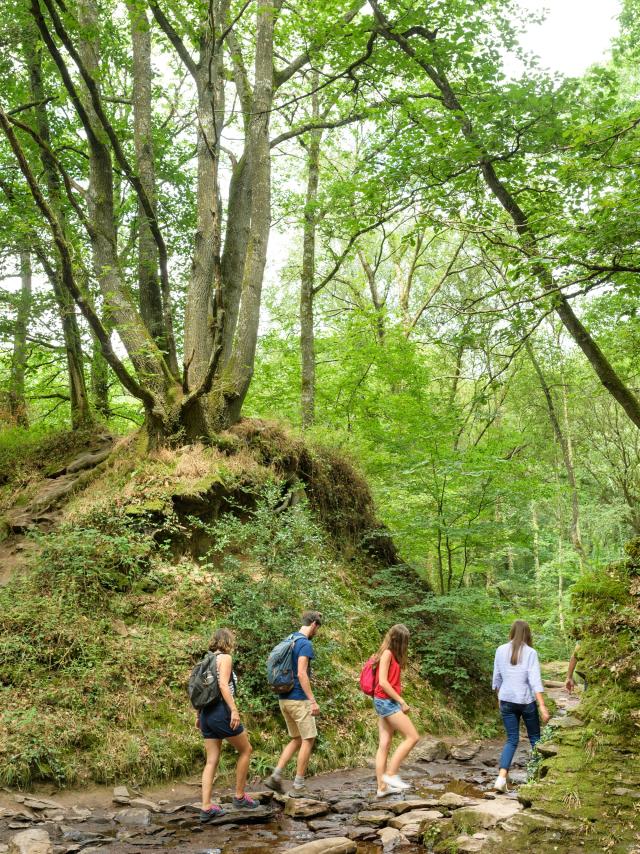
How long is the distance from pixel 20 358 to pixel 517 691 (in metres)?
11.9

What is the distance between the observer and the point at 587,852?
378 centimetres

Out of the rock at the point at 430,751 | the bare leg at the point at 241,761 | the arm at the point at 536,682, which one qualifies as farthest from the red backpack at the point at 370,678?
the rock at the point at 430,751

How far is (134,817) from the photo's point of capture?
589 centimetres

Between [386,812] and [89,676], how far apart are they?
3631 mm

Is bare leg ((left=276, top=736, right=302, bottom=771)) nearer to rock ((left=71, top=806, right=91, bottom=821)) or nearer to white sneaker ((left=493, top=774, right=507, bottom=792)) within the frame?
rock ((left=71, top=806, right=91, bottom=821))

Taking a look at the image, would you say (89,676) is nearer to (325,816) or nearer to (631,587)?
(325,816)

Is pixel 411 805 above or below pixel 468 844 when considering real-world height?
below

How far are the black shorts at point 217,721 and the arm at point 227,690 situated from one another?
0.07 m

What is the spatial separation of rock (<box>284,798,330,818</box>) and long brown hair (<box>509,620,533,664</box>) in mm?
2599

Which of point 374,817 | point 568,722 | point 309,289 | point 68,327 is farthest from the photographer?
point 309,289

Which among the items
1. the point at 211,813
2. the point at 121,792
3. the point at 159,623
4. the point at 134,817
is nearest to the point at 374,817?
the point at 211,813

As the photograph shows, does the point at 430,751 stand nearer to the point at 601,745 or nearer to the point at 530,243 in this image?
the point at 601,745

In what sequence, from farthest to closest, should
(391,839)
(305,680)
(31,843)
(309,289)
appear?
(309,289), (305,680), (391,839), (31,843)

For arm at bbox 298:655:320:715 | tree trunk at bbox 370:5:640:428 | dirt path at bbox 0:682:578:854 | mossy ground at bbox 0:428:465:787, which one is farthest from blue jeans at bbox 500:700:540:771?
tree trunk at bbox 370:5:640:428
